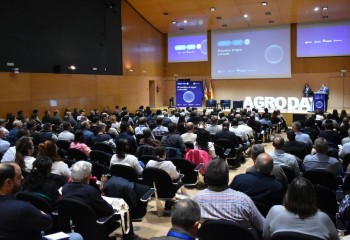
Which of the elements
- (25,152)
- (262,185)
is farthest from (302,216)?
(25,152)

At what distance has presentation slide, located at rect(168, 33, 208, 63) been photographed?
21.1 m

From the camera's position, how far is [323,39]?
18.2 m

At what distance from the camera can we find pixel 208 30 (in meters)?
20.8

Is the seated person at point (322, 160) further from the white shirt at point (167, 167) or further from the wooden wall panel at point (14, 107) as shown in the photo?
the wooden wall panel at point (14, 107)

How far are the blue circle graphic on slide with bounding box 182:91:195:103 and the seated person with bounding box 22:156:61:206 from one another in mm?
14159

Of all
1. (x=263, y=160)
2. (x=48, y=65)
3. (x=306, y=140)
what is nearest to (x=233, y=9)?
(x=48, y=65)

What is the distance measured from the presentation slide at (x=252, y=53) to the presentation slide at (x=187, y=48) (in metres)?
0.64

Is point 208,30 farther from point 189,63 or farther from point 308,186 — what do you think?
point 308,186

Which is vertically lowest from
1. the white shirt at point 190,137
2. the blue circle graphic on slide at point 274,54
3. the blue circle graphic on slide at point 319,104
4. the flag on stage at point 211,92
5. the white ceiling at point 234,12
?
the white shirt at point 190,137

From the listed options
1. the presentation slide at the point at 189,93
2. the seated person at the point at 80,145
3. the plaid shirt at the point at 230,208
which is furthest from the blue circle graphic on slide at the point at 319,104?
the plaid shirt at the point at 230,208

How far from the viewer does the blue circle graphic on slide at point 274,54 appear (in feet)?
63.0

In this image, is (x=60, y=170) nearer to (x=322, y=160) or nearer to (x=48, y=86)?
(x=322, y=160)

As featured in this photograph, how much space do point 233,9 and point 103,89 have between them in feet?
23.9

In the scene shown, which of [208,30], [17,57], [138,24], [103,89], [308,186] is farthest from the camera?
[208,30]
